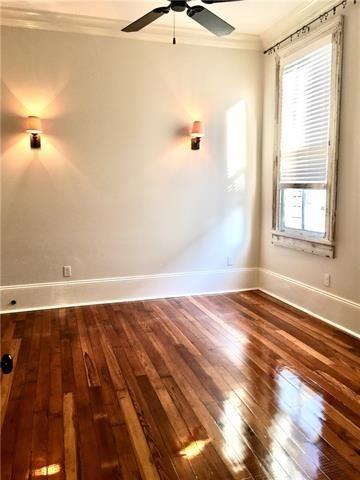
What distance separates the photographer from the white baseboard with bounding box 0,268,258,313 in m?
4.05

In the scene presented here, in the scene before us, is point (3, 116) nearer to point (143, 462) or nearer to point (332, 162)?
point (332, 162)

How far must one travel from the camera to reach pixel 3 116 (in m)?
3.84

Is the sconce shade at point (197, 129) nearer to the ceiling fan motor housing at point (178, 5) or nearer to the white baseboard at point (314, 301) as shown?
the ceiling fan motor housing at point (178, 5)

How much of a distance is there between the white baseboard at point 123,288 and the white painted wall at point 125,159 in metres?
0.07

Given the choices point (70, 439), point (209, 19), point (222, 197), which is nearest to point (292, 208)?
point (222, 197)

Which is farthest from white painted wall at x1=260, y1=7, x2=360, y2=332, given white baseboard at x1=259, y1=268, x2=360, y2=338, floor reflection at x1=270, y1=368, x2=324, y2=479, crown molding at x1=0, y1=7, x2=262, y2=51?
crown molding at x1=0, y1=7, x2=262, y2=51

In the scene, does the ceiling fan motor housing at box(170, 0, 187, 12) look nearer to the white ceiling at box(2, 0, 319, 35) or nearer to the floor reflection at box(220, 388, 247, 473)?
the white ceiling at box(2, 0, 319, 35)

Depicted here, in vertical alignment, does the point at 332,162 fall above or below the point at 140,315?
above

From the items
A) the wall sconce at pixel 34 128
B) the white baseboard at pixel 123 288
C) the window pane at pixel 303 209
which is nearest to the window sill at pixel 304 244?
the window pane at pixel 303 209

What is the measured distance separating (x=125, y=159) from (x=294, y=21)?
7.21 feet

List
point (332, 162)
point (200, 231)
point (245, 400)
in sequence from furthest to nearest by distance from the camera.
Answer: point (200, 231) < point (332, 162) < point (245, 400)

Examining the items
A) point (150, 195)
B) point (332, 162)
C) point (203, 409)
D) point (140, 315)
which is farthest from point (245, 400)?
point (150, 195)

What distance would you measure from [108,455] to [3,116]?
3296 mm

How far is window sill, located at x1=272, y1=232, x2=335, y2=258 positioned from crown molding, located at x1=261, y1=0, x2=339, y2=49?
209 cm
